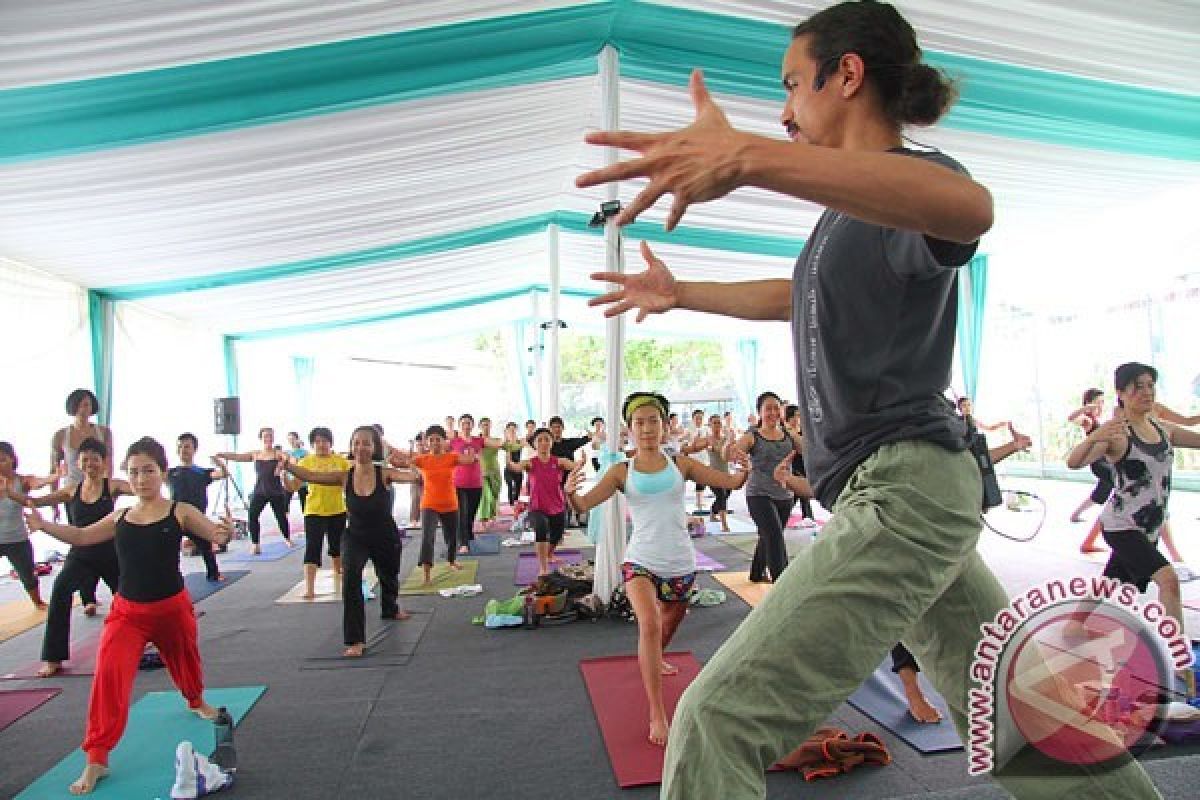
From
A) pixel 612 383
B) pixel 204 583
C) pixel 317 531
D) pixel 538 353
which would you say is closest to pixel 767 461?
pixel 612 383

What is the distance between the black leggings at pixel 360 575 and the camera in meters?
Answer: 4.96

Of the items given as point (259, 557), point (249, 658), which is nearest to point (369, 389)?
point (259, 557)

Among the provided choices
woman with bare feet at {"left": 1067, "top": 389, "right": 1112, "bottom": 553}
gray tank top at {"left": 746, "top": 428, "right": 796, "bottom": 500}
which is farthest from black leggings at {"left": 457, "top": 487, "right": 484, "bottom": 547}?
woman with bare feet at {"left": 1067, "top": 389, "right": 1112, "bottom": 553}

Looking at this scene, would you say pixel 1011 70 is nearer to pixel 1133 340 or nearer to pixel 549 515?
pixel 549 515

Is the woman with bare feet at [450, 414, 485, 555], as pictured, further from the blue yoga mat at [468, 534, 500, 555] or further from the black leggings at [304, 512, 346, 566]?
the black leggings at [304, 512, 346, 566]

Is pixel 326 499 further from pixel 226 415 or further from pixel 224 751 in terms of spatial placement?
pixel 226 415

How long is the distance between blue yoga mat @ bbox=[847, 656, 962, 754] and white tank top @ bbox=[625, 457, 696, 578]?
3.41ft

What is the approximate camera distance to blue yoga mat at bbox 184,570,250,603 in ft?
22.9

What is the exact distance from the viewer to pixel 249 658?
4.94m

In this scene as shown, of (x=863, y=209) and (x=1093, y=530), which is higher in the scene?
(x=863, y=209)

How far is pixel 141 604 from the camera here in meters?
3.28

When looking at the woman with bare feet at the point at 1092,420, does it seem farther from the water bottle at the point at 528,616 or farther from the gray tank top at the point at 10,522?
the gray tank top at the point at 10,522

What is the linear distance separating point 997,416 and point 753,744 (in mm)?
11349

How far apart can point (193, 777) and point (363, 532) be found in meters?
2.38
